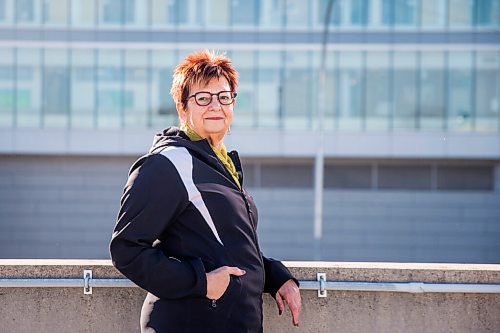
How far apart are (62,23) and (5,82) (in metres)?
3.03

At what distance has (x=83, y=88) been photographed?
29656 mm

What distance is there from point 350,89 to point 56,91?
10.9 m

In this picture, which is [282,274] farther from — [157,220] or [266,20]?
[266,20]

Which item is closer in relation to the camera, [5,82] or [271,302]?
[271,302]

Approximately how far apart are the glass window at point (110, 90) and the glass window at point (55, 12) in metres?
1.83

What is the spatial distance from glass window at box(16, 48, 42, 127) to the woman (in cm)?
2761

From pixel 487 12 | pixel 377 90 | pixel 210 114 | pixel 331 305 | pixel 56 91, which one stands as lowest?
pixel 331 305

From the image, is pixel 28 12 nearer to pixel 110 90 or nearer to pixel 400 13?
pixel 110 90

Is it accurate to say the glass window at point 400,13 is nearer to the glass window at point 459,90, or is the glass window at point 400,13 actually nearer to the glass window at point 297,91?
the glass window at point 459,90

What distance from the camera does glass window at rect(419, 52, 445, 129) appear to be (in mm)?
29516

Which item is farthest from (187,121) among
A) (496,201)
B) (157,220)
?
(496,201)

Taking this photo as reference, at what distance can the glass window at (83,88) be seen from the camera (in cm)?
2964

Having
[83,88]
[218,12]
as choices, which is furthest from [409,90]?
[83,88]

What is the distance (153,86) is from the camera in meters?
29.8
